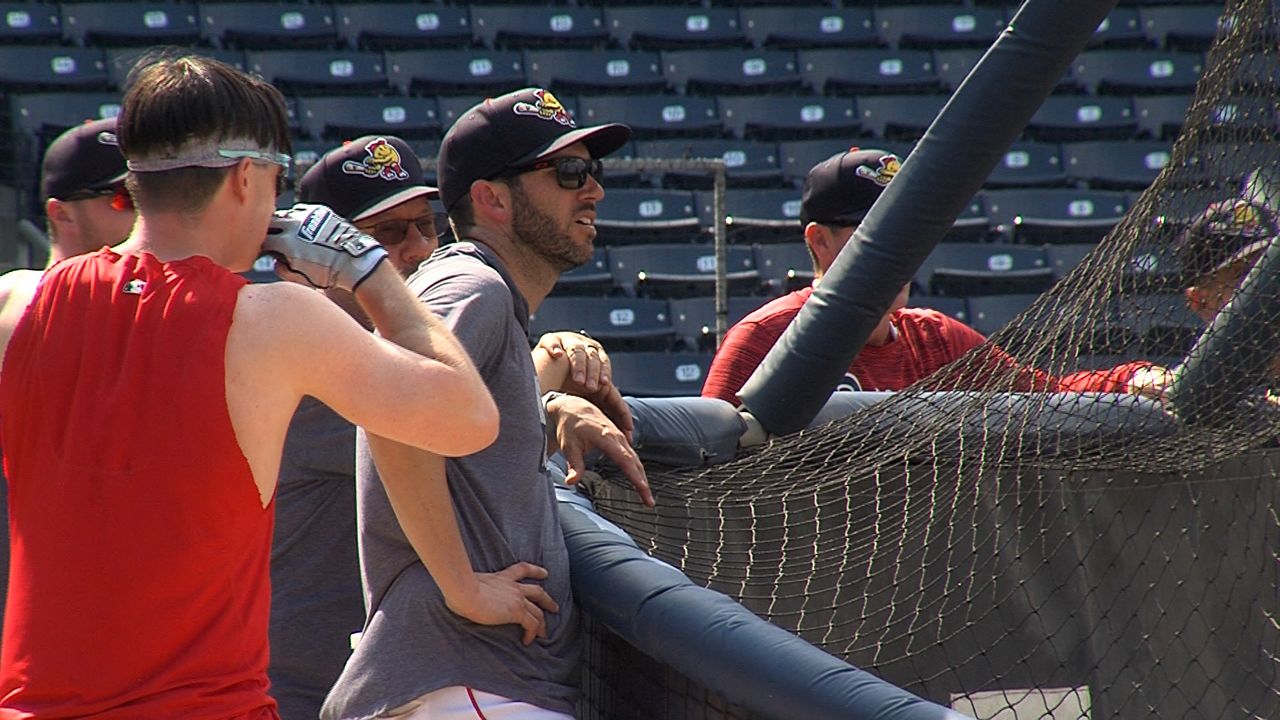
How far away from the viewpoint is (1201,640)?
102 inches

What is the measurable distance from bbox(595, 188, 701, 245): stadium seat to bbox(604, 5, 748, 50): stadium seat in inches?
88.7

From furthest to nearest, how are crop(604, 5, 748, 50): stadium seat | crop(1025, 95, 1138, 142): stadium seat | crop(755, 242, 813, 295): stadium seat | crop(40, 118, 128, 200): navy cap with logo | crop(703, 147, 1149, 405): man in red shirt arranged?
1. crop(604, 5, 748, 50): stadium seat
2. crop(1025, 95, 1138, 142): stadium seat
3. crop(755, 242, 813, 295): stadium seat
4. crop(703, 147, 1149, 405): man in red shirt
5. crop(40, 118, 128, 200): navy cap with logo

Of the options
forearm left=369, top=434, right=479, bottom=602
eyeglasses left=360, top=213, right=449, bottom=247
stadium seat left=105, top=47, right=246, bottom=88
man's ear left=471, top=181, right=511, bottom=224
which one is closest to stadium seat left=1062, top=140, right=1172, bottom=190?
stadium seat left=105, top=47, right=246, bottom=88

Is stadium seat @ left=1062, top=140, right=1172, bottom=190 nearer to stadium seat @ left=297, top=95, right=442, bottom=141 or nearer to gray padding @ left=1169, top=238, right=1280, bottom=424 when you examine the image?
stadium seat @ left=297, top=95, right=442, bottom=141

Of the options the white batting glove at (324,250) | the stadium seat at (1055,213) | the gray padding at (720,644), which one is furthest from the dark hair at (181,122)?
the stadium seat at (1055,213)

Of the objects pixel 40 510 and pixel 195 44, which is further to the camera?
pixel 195 44

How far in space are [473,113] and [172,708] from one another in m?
1.06

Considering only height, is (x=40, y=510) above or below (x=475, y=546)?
above

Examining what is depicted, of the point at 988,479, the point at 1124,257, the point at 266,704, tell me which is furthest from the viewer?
the point at 988,479

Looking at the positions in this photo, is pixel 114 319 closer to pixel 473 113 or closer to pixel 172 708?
pixel 172 708

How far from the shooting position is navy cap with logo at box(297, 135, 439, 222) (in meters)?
2.88

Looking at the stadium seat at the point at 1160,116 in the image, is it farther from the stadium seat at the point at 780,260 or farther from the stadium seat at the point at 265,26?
the stadium seat at the point at 265,26

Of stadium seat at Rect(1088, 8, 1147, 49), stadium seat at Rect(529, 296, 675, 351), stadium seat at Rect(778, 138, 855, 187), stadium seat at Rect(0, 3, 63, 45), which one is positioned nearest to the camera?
stadium seat at Rect(529, 296, 675, 351)

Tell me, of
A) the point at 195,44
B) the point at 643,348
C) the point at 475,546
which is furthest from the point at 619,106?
the point at 475,546
